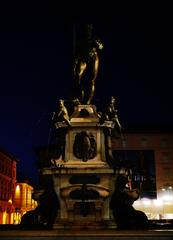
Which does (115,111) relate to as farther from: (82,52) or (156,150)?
(156,150)

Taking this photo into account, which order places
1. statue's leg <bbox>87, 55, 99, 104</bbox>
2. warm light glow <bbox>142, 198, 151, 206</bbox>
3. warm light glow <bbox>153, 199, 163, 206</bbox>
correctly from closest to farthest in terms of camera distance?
statue's leg <bbox>87, 55, 99, 104</bbox> < warm light glow <bbox>142, 198, 151, 206</bbox> < warm light glow <bbox>153, 199, 163, 206</bbox>

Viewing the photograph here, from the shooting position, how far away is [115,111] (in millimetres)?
16406

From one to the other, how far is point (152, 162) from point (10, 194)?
25.9m

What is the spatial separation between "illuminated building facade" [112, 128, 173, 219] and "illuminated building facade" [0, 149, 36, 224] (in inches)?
734

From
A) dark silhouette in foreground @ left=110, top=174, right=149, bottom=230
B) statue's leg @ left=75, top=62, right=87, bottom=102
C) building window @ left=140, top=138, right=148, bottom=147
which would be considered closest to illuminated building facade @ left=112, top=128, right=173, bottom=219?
building window @ left=140, top=138, right=148, bottom=147

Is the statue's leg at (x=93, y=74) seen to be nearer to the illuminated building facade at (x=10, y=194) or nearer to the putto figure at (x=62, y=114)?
the putto figure at (x=62, y=114)

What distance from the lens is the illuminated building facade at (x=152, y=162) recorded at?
6125cm

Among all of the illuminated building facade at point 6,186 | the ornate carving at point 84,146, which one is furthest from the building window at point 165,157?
the ornate carving at point 84,146

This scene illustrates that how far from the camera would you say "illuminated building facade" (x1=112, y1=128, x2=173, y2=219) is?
61.2m

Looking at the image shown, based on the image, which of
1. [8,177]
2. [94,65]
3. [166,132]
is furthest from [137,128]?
[94,65]

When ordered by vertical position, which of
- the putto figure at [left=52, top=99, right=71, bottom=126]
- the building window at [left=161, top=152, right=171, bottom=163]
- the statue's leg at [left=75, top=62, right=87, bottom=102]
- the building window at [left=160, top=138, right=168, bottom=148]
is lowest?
the putto figure at [left=52, top=99, right=71, bottom=126]

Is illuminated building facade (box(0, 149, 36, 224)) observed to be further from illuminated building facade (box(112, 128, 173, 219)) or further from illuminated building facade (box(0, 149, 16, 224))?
illuminated building facade (box(112, 128, 173, 219))

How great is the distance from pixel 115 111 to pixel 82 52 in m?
3.02

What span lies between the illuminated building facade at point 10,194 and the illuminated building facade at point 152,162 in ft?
61.2
